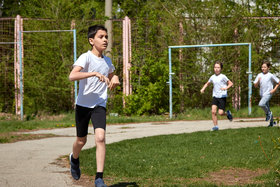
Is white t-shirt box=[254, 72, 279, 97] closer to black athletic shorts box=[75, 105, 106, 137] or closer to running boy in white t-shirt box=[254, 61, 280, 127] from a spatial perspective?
running boy in white t-shirt box=[254, 61, 280, 127]

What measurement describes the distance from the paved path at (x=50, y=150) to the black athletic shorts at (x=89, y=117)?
0.76 m

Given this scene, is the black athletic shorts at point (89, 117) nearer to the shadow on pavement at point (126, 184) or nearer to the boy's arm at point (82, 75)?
the boy's arm at point (82, 75)

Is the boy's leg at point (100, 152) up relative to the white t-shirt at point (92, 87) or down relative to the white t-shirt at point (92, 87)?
down

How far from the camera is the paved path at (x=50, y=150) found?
6.16 m

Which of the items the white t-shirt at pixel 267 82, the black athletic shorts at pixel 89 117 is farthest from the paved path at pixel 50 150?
the white t-shirt at pixel 267 82

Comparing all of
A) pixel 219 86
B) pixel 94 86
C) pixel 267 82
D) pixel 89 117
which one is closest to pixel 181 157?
pixel 89 117

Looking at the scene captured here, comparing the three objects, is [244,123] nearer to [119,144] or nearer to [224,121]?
[224,121]

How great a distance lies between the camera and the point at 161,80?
1516 centimetres

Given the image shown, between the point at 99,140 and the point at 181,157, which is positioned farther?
the point at 181,157

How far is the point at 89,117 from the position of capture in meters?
5.59

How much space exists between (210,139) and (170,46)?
18.4 feet

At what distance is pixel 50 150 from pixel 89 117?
11.4ft

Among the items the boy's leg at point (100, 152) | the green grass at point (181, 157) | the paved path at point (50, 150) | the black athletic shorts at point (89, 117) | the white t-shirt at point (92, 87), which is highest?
the white t-shirt at point (92, 87)

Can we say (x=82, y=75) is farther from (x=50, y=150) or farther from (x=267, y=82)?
(x=267, y=82)
